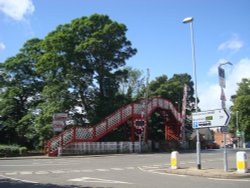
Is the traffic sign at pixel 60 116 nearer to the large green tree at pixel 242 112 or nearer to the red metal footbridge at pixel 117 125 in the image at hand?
the red metal footbridge at pixel 117 125

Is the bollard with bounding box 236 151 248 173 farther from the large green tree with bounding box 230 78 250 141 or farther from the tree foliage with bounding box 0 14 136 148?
the large green tree with bounding box 230 78 250 141

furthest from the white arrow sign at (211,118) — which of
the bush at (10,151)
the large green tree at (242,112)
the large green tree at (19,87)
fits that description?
the large green tree at (242,112)

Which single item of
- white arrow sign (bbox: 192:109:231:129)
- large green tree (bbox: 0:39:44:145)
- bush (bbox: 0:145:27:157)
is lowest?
bush (bbox: 0:145:27:157)

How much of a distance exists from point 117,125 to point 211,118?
72.1 feet

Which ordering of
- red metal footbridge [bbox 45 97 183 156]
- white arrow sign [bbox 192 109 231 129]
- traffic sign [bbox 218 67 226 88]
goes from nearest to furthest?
white arrow sign [bbox 192 109 231 129] → traffic sign [bbox 218 67 226 88] → red metal footbridge [bbox 45 97 183 156]

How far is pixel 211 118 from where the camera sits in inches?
688

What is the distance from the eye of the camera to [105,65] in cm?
4528

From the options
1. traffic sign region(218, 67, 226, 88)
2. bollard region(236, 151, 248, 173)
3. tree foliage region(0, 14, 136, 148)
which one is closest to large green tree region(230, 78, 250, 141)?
tree foliage region(0, 14, 136, 148)

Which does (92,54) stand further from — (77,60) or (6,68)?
(6,68)

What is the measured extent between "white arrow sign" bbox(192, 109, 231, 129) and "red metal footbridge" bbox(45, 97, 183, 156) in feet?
61.4

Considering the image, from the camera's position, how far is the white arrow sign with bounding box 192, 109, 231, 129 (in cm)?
1678

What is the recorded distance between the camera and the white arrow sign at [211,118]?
1678 centimetres

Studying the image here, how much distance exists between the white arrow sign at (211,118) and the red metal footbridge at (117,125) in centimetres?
1870

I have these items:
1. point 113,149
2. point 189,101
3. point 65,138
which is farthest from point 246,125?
point 65,138
